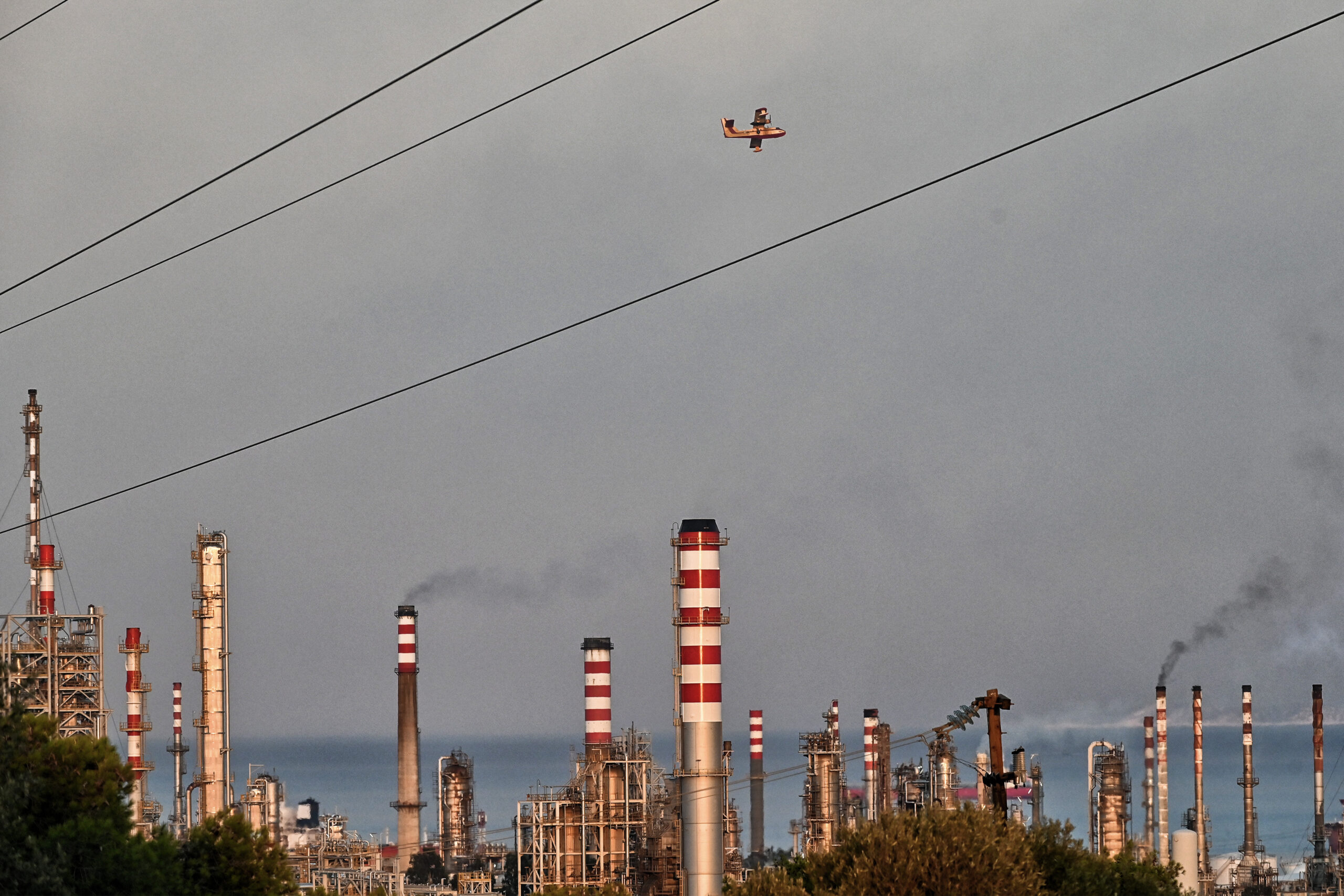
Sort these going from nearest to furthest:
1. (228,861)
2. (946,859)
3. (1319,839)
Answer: (228,861), (946,859), (1319,839)

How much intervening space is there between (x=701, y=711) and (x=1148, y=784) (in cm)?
4374

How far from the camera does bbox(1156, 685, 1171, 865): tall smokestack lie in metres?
70.4

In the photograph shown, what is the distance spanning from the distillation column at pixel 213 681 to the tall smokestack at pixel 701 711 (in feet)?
59.8

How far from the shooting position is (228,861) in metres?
22.8

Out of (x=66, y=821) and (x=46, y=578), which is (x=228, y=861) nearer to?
(x=66, y=821)

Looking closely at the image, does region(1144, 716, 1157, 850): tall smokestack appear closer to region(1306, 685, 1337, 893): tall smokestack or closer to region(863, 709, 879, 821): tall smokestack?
region(1306, 685, 1337, 893): tall smokestack

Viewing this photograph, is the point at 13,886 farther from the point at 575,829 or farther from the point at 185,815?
the point at 185,815

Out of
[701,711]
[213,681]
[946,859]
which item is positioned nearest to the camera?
[946,859]

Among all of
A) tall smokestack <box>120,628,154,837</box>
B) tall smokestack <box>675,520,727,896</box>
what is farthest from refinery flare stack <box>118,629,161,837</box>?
tall smokestack <box>675,520,727,896</box>

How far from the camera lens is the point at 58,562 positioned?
191 feet

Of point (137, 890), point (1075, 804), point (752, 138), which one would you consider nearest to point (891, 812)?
point (137, 890)

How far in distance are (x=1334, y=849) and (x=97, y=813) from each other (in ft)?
269

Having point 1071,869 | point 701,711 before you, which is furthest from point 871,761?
point 1071,869

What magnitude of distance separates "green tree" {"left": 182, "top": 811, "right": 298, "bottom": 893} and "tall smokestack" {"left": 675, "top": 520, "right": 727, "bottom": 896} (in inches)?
792
